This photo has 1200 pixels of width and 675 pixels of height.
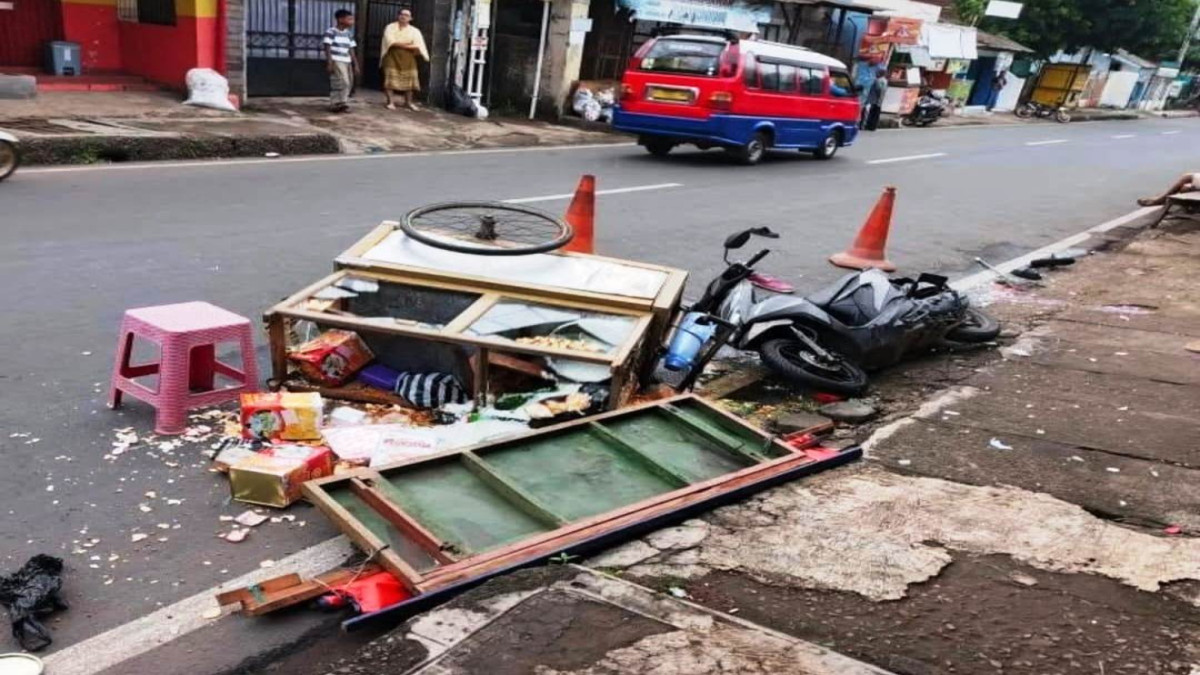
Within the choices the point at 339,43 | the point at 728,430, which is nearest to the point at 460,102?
the point at 339,43

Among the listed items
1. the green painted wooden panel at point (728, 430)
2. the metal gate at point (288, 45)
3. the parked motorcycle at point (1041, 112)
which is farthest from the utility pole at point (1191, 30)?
the green painted wooden panel at point (728, 430)

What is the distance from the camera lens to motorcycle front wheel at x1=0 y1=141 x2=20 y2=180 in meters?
8.70

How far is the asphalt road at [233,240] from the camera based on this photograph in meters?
3.38

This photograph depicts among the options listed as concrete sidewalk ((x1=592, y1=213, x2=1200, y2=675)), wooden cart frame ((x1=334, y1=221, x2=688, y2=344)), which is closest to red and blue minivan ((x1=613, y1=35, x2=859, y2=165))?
concrete sidewalk ((x1=592, y1=213, x2=1200, y2=675))

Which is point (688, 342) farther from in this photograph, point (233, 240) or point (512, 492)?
point (233, 240)

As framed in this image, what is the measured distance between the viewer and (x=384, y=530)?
3.27 m

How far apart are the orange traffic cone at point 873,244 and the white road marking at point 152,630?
21.6ft

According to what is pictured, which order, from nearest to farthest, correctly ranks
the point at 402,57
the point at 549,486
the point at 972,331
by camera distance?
the point at 549,486 → the point at 972,331 → the point at 402,57

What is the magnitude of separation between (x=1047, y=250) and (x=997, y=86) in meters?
30.9

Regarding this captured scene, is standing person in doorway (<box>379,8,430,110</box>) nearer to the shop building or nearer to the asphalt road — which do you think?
the shop building

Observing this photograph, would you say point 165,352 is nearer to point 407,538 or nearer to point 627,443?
point 407,538

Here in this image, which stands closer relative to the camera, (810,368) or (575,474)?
(575,474)

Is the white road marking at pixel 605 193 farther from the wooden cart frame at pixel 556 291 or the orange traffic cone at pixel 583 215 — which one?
the wooden cart frame at pixel 556 291

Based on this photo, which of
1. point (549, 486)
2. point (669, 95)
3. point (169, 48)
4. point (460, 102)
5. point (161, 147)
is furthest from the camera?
point (460, 102)
